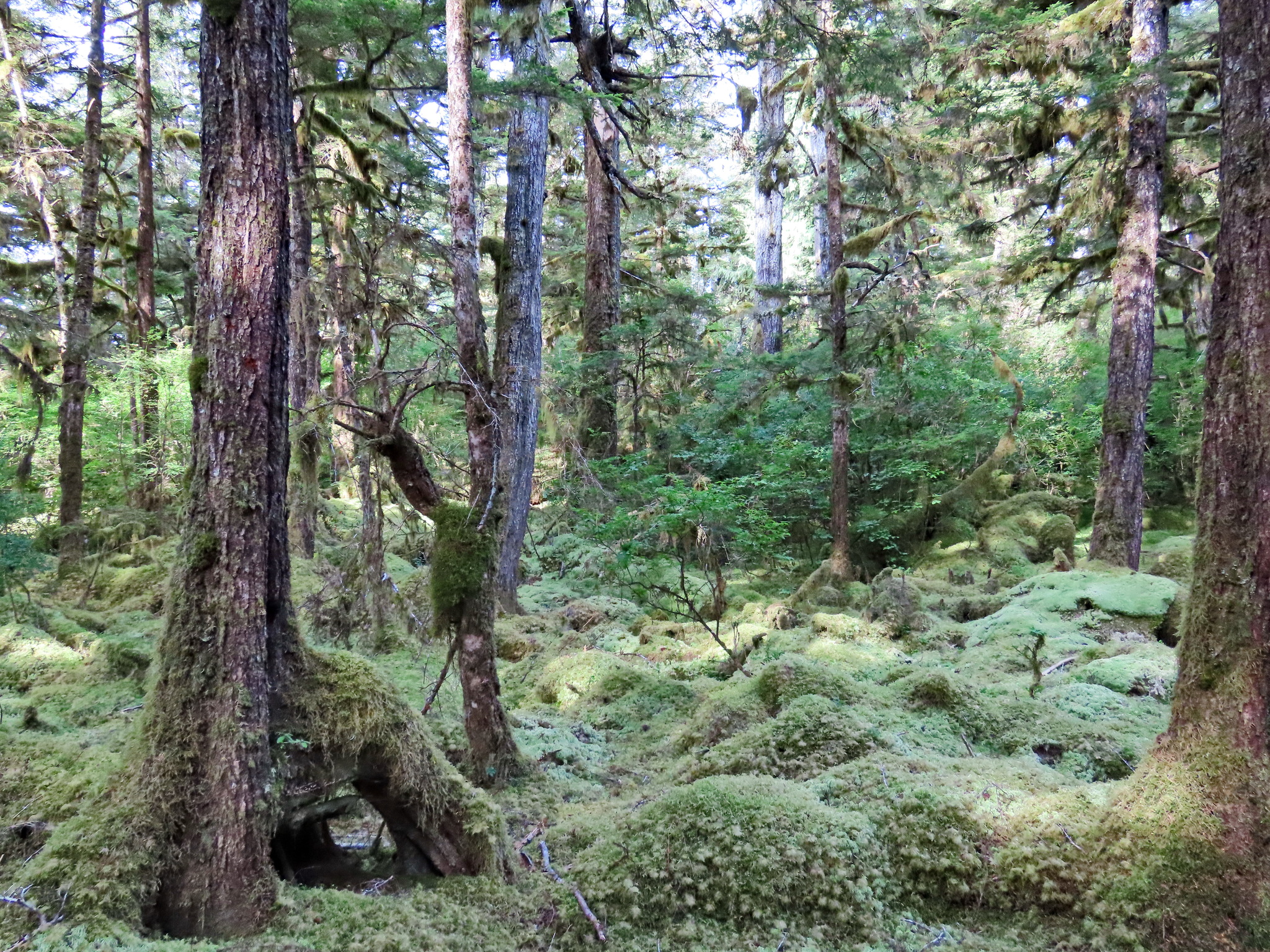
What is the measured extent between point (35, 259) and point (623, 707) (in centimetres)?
1674

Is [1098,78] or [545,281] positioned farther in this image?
[545,281]

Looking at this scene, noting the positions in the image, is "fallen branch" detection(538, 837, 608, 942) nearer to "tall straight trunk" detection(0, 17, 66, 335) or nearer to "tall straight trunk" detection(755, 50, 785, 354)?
"tall straight trunk" detection(0, 17, 66, 335)

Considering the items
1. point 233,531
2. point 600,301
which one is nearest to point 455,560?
point 233,531

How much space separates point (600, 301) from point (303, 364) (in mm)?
6665

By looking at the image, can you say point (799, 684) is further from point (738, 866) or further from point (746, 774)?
point (738, 866)

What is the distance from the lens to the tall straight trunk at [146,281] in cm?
1176

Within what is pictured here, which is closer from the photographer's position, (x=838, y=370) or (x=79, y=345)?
(x=79, y=345)

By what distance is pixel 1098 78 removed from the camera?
28.0 ft

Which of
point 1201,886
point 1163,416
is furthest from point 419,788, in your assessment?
point 1163,416

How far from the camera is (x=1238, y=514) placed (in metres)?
2.84

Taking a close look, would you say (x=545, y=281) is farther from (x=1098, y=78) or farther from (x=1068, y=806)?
(x=1068, y=806)

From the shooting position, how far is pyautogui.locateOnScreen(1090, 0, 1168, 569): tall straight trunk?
8867 millimetres

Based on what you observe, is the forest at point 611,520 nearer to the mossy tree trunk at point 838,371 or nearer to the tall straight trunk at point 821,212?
the mossy tree trunk at point 838,371

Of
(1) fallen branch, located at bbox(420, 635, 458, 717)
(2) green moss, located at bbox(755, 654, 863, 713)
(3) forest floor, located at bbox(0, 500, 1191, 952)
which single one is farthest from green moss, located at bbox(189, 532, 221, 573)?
(2) green moss, located at bbox(755, 654, 863, 713)
